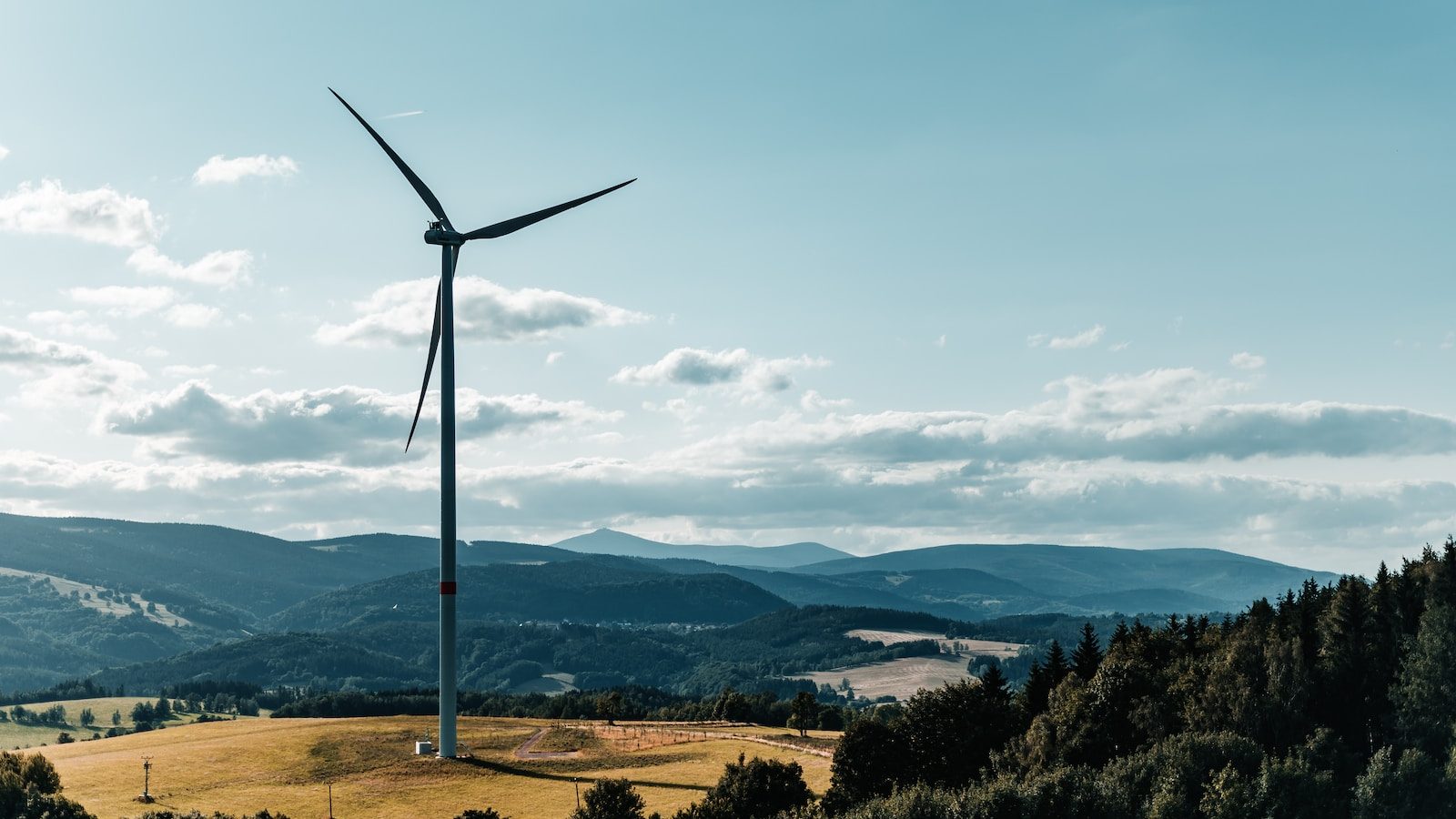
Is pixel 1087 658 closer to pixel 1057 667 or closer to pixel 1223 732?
pixel 1057 667

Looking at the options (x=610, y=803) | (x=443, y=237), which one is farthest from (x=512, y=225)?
(x=610, y=803)

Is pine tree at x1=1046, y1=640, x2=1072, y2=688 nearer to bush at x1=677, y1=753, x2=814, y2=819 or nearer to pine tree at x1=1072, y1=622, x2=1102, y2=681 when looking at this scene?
pine tree at x1=1072, y1=622, x2=1102, y2=681

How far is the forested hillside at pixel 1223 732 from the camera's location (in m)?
122

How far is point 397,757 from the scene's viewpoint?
189 metres

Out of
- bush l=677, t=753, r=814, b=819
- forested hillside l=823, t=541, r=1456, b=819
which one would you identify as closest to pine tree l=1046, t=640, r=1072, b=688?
forested hillside l=823, t=541, r=1456, b=819

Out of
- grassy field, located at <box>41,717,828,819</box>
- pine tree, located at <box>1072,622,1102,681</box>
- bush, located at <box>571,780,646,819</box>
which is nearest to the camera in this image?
bush, located at <box>571,780,646,819</box>

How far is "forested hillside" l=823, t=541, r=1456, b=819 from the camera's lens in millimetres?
122375

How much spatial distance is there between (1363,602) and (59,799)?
161708mm

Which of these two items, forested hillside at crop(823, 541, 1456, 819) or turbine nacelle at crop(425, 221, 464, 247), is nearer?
forested hillside at crop(823, 541, 1456, 819)

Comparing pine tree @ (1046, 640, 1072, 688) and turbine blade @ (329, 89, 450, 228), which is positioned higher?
turbine blade @ (329, 89, 450, 228)

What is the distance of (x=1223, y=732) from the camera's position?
13362 cm

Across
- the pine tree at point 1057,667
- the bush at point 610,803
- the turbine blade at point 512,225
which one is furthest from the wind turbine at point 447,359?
the pine tree at point 1057,667

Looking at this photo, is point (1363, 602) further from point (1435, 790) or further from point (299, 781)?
point (299, 781)

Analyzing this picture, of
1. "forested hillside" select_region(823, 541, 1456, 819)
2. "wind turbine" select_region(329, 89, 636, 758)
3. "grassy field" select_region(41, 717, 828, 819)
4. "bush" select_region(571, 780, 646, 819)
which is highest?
"wind turbine" select_region(329, 89, 636, 758)
